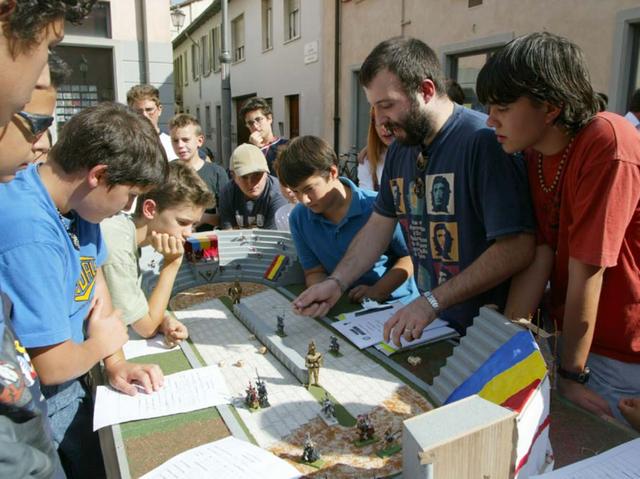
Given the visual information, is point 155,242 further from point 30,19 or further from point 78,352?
point 30,19

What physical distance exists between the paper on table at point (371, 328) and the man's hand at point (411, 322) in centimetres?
9

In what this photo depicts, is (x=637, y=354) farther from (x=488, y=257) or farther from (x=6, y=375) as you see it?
(x=6, y=375)

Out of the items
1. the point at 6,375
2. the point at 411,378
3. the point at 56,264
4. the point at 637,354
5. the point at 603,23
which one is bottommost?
the point at 411,378

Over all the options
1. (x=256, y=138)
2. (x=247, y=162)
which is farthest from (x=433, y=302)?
(x=256, y=138)

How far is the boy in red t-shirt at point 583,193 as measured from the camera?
4.83 ft

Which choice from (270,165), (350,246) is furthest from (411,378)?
(270,165)

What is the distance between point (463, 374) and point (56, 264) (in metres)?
1.21

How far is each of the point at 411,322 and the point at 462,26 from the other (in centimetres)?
699

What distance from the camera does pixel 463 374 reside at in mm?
1542

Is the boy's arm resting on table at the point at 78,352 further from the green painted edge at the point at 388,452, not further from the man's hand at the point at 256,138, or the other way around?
the man's hand at the point at 256,138

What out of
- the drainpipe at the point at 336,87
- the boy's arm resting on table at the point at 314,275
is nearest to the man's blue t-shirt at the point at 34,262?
the boy's arm resting on table at the point at 314,275

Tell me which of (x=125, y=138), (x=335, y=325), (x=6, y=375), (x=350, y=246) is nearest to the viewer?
(x=6, y=375)

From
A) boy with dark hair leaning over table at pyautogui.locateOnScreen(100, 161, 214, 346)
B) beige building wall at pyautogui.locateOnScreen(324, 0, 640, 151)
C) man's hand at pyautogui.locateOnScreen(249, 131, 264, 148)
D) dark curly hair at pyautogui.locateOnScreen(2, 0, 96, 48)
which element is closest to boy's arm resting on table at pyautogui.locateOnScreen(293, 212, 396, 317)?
boy with dark hair leaning over table at pyautogui.locateOnScreen(100, 161, 214, 346)

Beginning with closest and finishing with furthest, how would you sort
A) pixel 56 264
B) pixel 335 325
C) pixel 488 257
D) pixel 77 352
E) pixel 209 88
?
pixel 56 264, pixel 77 352, pixel 488 257, pixel 335 325, pixel 209 88
